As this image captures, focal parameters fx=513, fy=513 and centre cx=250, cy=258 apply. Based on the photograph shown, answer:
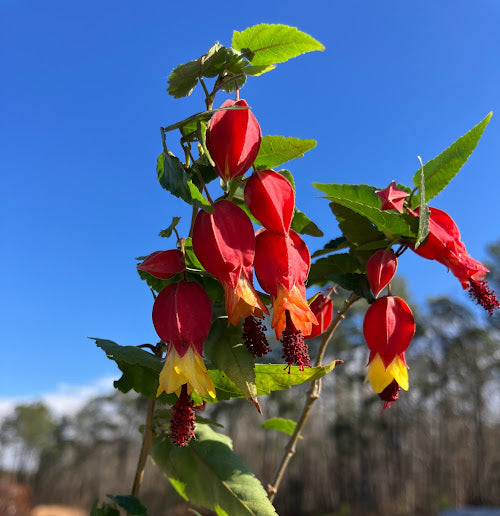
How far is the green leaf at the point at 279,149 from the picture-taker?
0.40 m

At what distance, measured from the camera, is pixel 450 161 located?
0.47m

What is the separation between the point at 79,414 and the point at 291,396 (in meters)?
6.04

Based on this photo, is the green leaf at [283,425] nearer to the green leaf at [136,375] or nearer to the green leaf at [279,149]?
the green leaf at [136,375]

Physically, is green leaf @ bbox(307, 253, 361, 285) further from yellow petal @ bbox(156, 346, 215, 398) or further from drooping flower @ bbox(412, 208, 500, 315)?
yellow petal @ bbox(156, 346, 215, 398)

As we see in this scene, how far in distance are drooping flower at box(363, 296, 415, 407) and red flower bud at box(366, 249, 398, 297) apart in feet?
0.08

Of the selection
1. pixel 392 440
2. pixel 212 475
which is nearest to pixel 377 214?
pixel 212 475

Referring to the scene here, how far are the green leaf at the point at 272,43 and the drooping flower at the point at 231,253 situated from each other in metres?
0.14

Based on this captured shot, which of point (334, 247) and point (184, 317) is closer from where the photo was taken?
point (184, 317)

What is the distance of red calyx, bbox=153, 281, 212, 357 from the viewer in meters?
0.36

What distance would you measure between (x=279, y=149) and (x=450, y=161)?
17cm

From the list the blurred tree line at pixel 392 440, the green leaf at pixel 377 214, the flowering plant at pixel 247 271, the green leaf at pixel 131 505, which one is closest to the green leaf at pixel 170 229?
the flowering plant at pixel 247 271

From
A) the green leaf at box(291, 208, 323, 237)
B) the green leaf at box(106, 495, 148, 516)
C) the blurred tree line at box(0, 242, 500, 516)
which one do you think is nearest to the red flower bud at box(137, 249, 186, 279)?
the green leaf at box(291, 208, 323, 237)

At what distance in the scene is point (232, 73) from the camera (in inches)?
16.2

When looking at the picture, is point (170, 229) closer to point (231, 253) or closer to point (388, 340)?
point (231, 253)
